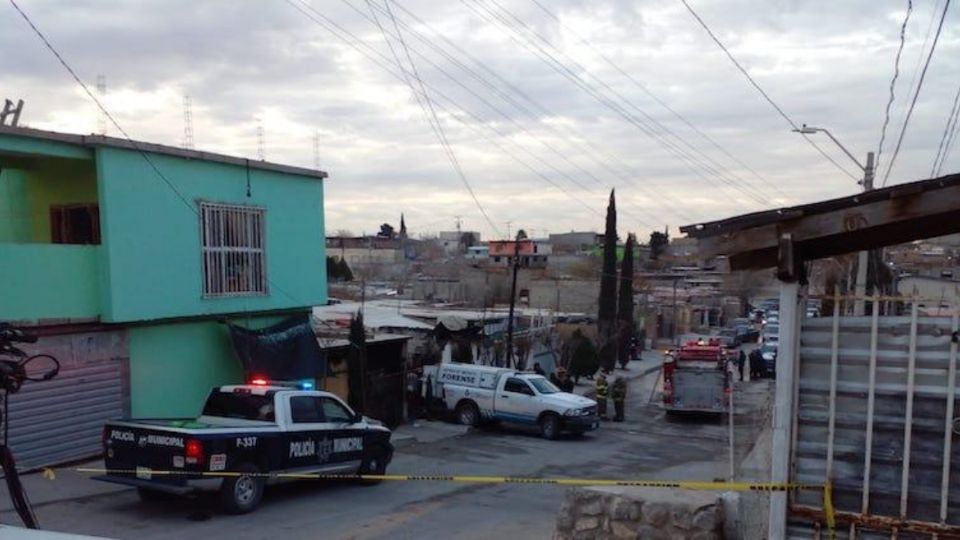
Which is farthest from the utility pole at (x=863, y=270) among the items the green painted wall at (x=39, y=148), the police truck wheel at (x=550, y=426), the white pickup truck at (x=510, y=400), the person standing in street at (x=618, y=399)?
the green painted wall at (x=39, y=148)

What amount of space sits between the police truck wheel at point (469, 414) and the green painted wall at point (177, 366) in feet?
24.9

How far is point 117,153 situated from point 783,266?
44.0 feet

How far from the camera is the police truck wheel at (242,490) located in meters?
12.2

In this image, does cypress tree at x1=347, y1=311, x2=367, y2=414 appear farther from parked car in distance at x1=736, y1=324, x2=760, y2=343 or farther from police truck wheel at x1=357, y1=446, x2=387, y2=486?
parked car in distance at x1=736, y1=324, x2=760, y2=343

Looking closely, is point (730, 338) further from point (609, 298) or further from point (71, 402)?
point (71, 402)

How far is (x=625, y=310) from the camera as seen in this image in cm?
5041

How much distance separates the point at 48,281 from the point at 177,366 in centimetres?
344

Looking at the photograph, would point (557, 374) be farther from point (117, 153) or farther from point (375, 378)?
point (117, 153)

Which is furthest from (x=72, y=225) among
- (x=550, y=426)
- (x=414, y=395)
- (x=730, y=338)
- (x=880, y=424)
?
(x=730, y=338)

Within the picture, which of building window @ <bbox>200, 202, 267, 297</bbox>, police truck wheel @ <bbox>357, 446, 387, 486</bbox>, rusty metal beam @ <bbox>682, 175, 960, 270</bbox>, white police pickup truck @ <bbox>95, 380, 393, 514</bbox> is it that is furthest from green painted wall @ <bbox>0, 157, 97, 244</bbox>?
rusty metal beam @ <bbox>682, 175, 960, 270</bbox>

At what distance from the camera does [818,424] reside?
592 centimetres

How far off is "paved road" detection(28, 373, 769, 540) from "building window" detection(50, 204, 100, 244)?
6.00m

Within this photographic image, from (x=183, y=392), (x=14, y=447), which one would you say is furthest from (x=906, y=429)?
→ (x=183, y=392)

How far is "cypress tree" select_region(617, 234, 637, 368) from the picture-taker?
1874 inches
